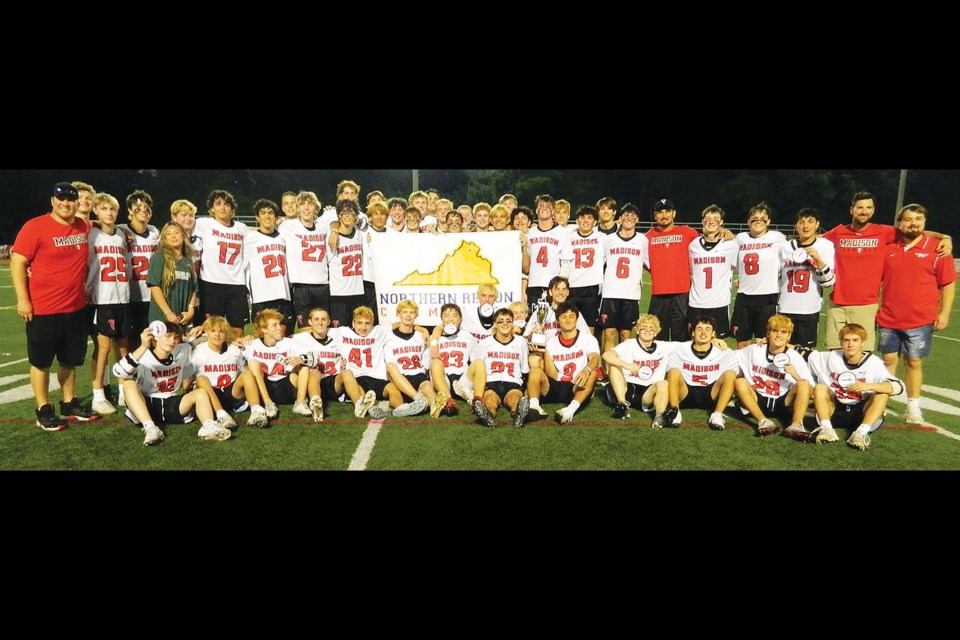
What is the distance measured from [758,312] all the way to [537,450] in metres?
2.85

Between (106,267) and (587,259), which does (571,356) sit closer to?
(587,259)

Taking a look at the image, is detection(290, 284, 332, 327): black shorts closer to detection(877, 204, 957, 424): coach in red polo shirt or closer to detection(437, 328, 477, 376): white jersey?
detection(437, 328, 477, 376): white jersey

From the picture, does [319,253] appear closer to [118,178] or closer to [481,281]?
[481,281]

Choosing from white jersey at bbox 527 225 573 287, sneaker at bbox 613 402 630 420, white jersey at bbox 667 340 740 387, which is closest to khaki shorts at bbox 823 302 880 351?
white jersey at bbox 667 340 740 387

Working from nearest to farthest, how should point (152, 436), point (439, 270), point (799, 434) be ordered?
point (152, 436) < point (799, 434) < point (439, 270)

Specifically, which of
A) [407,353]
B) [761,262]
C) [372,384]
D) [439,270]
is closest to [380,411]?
[372,384]

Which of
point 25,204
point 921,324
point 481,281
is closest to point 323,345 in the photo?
point 481,281

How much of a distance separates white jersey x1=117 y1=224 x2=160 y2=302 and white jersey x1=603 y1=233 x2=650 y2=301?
4250 mm

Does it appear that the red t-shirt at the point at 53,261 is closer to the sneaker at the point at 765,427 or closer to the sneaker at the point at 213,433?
the sneaker at the point at 213,433

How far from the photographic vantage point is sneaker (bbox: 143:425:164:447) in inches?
156

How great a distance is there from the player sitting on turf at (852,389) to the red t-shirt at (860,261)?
76 cm

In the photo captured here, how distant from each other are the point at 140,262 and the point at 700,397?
16.2 ft

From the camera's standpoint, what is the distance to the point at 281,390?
476cm

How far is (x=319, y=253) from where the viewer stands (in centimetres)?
558
